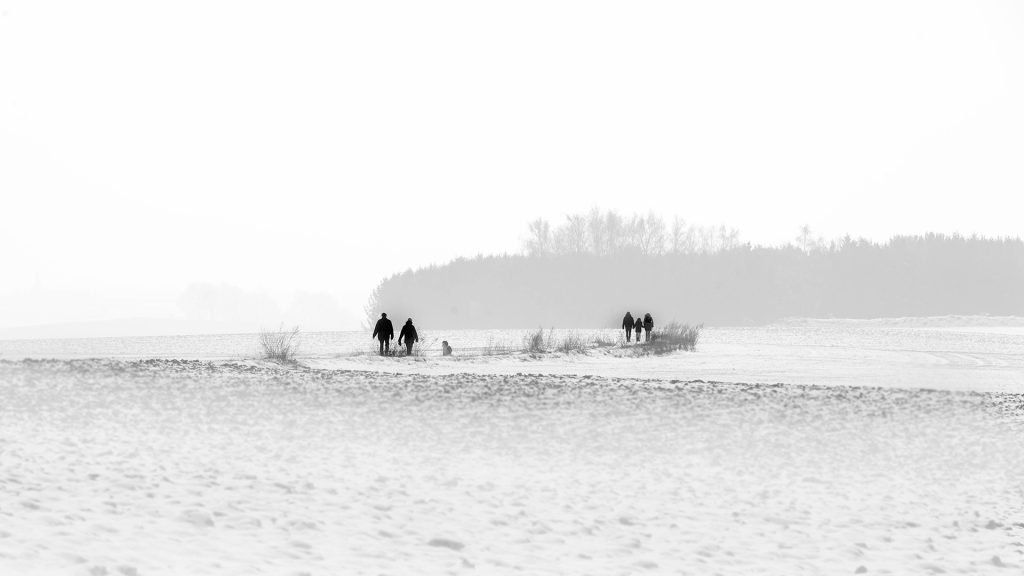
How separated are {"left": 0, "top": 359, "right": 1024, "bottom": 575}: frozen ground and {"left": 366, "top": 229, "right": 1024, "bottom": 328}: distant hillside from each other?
309ft

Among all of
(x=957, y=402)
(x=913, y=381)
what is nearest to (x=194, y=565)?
(x=957, y=402)

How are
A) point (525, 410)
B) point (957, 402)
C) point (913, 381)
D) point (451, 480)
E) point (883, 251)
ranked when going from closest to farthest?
1. point (451, 480)
2. point (525, 410)
3. point (957, 402)
4. point (913, 381)
5. point (883, 251)

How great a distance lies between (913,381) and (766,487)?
16554 mm

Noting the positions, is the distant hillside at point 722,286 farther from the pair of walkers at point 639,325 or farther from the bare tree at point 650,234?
the pair of walkers at point 639,325

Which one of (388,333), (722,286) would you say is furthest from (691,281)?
(388,333)

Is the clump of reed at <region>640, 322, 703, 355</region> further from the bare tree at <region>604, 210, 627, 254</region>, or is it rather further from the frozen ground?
the bare tree at <region>604, 210, 627, 254</region>

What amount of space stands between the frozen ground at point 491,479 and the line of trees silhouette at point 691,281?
3608 inches

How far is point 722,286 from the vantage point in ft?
392

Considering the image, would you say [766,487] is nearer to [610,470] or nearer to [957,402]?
[610,470]

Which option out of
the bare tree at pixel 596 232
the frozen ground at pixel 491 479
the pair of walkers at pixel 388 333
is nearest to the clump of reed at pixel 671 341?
the pair of walkers at pixel 388 333

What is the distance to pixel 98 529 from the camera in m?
9.05

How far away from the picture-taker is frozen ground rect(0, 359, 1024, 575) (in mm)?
9320

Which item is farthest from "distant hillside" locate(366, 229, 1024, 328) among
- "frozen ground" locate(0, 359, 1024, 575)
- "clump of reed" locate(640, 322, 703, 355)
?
"frozen ground" locate(0, 359, 1024, 575)

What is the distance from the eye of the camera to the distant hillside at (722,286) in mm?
113812
